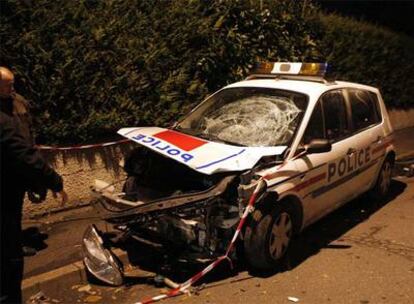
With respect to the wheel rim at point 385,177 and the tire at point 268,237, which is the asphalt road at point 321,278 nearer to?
the tire at point 268,237

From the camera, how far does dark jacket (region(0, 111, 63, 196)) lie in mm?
3502

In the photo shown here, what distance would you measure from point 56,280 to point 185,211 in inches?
51.3

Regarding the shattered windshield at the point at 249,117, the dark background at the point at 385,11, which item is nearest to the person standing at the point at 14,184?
the shattered windshield at the point at 249,117

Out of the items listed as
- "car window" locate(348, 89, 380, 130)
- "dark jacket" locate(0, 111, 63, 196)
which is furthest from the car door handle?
"dark jacket" locate(0, 111, 63, 196)

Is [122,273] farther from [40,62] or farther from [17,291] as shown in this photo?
[40,62]

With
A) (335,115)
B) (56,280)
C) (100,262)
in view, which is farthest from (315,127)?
(56,280)

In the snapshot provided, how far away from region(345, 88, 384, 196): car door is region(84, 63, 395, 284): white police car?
0.02 meters

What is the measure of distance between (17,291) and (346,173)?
3.66 m

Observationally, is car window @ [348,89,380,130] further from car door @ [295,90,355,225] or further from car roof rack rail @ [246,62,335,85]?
car roof rack rail @ [246,62,335,85]

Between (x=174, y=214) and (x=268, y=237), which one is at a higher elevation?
(x=174, y=214)

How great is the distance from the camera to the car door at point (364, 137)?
6.26 meters

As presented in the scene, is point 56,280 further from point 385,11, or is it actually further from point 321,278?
point 385,11

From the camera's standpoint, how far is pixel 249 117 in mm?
5676

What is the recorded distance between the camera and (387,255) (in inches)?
217
